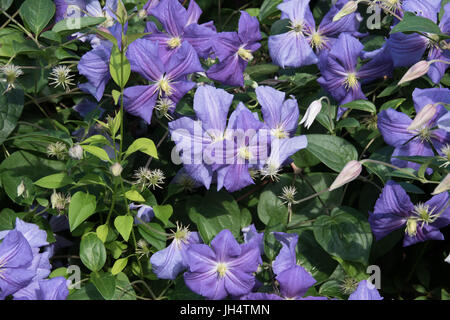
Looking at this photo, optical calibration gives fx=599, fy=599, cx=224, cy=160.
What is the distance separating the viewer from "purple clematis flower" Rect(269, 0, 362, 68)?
4.69 feet

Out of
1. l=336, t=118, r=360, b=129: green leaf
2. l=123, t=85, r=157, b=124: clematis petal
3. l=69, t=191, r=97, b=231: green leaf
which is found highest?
l=123, t=85, r=157, b=124: clematis petal

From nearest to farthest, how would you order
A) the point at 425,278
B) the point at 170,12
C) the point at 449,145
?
the point at 449,145, the point at 170,12, the point at 425,278

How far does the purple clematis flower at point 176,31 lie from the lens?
1307mm

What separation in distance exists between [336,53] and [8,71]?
722 millimetres

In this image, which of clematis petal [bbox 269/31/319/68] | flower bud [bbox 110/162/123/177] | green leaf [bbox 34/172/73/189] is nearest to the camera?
flower bud [bbox 110/162/123/177]

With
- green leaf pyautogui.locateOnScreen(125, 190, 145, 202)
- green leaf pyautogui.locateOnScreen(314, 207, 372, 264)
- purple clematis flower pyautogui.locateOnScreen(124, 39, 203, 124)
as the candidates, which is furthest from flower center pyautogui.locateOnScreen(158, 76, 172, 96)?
green leaf pyautogui.locateOnScreen(314, 207, 372, 264)

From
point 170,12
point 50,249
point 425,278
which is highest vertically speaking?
point 170,12

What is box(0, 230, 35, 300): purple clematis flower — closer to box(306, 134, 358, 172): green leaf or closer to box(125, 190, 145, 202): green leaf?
box(125, 190, 145, 202): green leaf

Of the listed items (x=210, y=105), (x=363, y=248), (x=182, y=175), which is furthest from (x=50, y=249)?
(x=363, y=248)

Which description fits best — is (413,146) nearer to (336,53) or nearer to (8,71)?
(336,53)

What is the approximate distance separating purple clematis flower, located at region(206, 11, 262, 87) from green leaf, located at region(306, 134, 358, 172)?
0.21 metres

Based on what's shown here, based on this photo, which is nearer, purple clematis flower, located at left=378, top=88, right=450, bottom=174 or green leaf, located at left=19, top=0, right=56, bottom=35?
purple clematis flower, located at left=378, top=88, right=450, bottom=174

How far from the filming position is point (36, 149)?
1.39 metres

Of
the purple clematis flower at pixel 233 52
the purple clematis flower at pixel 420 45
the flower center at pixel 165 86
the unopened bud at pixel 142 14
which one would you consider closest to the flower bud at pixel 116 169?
the flower center at pixel 165 86
